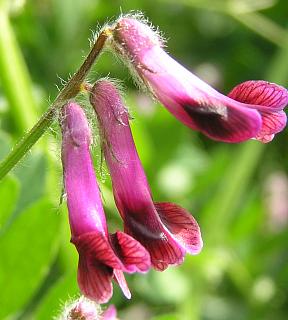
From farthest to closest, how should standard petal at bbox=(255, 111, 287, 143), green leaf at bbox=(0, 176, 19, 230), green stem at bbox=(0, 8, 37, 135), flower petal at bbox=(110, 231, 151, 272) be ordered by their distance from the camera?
green stem at bbox=(0, 8, 37, 135)
green leaf at bbox=(0, 176, 19, 230)
standard petal at bbox=(255, 111, 287, 143)
flower petal at bbox=(110, 231, 151, 272)

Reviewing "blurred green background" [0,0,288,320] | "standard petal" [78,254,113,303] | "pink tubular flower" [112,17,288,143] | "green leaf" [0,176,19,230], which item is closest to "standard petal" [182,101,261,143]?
"pink tubular flower" [112,17,288,143]

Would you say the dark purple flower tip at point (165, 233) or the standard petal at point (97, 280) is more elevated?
the standard petal at point (97, 280)

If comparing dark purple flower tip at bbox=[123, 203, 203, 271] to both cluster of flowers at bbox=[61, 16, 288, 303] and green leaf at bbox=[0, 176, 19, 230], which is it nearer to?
cluster of flowers at bbox=[61, 16, 288, 303]

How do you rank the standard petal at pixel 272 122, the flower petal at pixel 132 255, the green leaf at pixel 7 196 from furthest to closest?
the green leaf at pixel 7 196 → the standard petal at pixel 272 122 → the flower petal at pixel 132 255

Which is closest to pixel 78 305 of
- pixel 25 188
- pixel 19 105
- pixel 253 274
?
pixel 25 188

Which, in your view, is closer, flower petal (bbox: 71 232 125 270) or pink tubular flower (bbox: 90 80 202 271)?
flower petal (bbox: 71 232 125 270)

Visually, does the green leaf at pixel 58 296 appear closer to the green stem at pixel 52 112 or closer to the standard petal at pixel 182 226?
the standard petal at pixel 182 226

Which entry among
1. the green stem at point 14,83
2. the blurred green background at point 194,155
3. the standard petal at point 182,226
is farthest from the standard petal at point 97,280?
the green stem at point 14,83
